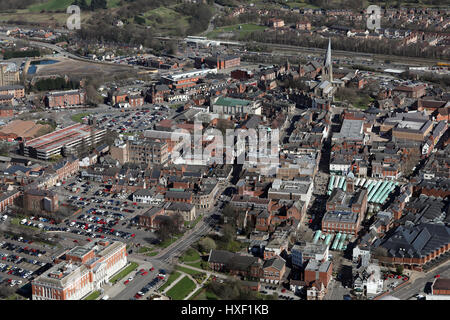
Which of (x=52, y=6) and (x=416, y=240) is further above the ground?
(x=52, y=6)

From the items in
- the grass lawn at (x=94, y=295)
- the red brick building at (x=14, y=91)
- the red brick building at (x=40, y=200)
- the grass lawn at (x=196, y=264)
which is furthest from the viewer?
the red brick building at (x=14, y=91)

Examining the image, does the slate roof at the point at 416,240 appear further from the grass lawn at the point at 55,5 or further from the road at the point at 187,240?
the grass lawn at the point at 55,5

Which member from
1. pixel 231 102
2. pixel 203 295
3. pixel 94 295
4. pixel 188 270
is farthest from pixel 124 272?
pixel 231 102

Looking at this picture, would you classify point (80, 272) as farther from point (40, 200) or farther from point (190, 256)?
point (40, 200)

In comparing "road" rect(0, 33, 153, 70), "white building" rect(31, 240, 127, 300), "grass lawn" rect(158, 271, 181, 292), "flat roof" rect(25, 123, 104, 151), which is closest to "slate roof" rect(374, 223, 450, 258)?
"grass lawn" rect(158, 271, 181, 292)

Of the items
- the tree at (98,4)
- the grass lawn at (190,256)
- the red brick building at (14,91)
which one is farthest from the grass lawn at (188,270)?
the tree at (98,4)

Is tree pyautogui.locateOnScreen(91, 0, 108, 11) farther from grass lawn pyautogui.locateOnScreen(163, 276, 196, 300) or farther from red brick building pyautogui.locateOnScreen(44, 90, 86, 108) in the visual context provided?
grass lawn pyautogui.locateOnScreen(163, 276, 196, 300)
